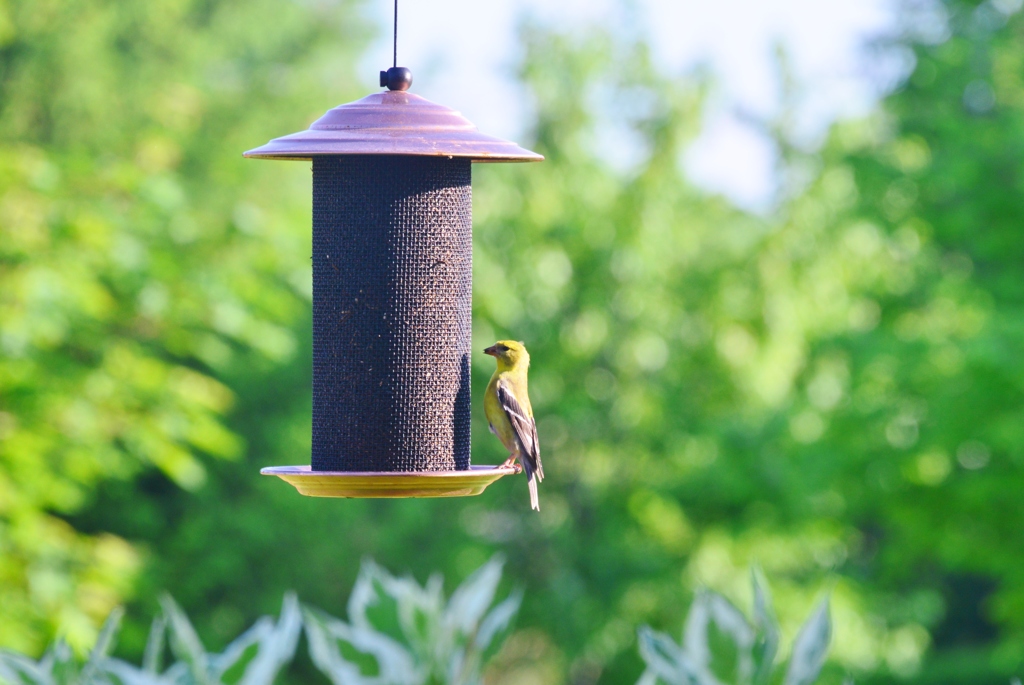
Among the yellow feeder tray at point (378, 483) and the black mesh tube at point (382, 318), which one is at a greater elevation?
A: the black mesh tube at point (382, 318)

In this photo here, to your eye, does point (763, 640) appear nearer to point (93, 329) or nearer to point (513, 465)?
point (513, 465)

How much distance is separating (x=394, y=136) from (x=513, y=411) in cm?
114

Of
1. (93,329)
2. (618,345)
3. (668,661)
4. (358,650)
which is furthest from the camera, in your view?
(618,345)

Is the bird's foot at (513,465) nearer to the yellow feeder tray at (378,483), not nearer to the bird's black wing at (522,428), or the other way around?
the bird's black wing at (522,428)

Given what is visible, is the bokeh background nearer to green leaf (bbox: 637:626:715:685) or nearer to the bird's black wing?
the bird's black wing

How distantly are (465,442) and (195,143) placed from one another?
1712cm

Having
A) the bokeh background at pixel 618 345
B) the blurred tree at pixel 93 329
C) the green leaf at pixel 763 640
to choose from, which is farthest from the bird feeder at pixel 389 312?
the bokeh background at pixel 618 345

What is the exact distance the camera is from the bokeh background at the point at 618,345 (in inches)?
482

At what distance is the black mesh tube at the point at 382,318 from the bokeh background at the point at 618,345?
6989mm

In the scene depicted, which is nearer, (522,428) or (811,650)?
(811,650)

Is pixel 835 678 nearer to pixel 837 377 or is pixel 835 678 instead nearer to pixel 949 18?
pixel 837 377

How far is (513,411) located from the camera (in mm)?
4742

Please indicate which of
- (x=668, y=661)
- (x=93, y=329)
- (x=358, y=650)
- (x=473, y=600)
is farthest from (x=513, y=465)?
A: (x=93, y=329)

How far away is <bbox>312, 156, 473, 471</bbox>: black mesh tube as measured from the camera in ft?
15.0
